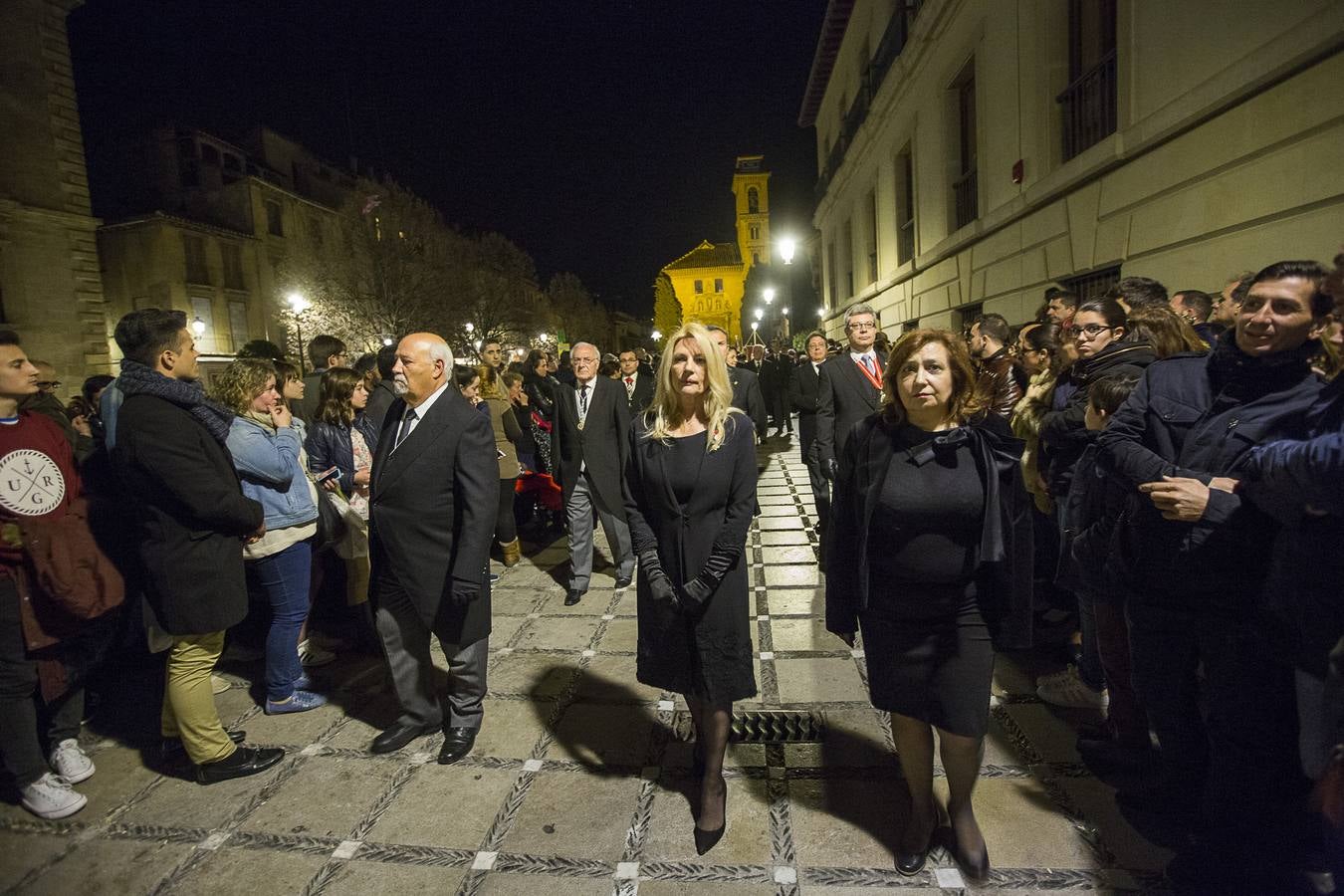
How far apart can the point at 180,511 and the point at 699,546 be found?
2479 mm

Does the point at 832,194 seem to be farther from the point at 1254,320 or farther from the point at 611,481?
the point at 1254,320

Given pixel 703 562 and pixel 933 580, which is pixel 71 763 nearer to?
pixel 703 562

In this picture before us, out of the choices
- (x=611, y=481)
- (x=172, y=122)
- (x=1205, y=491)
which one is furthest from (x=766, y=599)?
(x=172, y=122)

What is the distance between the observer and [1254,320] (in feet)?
6.72

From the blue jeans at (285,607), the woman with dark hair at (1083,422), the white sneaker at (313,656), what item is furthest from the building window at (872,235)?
the blue jeans at (285,607)

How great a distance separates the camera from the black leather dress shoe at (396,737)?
328 cm

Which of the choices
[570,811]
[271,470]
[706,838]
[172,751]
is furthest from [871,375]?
[172,751]

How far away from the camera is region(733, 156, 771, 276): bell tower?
→ 63.9 meters

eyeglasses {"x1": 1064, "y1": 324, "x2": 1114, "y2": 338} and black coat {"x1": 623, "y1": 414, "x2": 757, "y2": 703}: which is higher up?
eyeglasses {"x1": 1064, "y1": 324, "x2": 1114, "y2": 338}

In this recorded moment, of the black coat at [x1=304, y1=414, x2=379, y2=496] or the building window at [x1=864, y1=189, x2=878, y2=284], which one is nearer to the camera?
the black coat at [x1=304, y1=414, x2=379, y2=496]

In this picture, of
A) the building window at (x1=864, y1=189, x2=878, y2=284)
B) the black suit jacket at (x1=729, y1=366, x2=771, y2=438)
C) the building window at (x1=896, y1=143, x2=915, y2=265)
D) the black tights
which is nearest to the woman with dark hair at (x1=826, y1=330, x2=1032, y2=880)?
the black tights

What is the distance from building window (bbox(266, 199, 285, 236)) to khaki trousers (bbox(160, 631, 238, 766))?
36659 mm

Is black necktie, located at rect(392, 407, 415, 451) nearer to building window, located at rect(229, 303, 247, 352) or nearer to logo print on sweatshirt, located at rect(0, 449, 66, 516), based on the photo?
logo print on sweatshirt, located at rect(0, 449, 66, 516)

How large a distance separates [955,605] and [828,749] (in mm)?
1294
